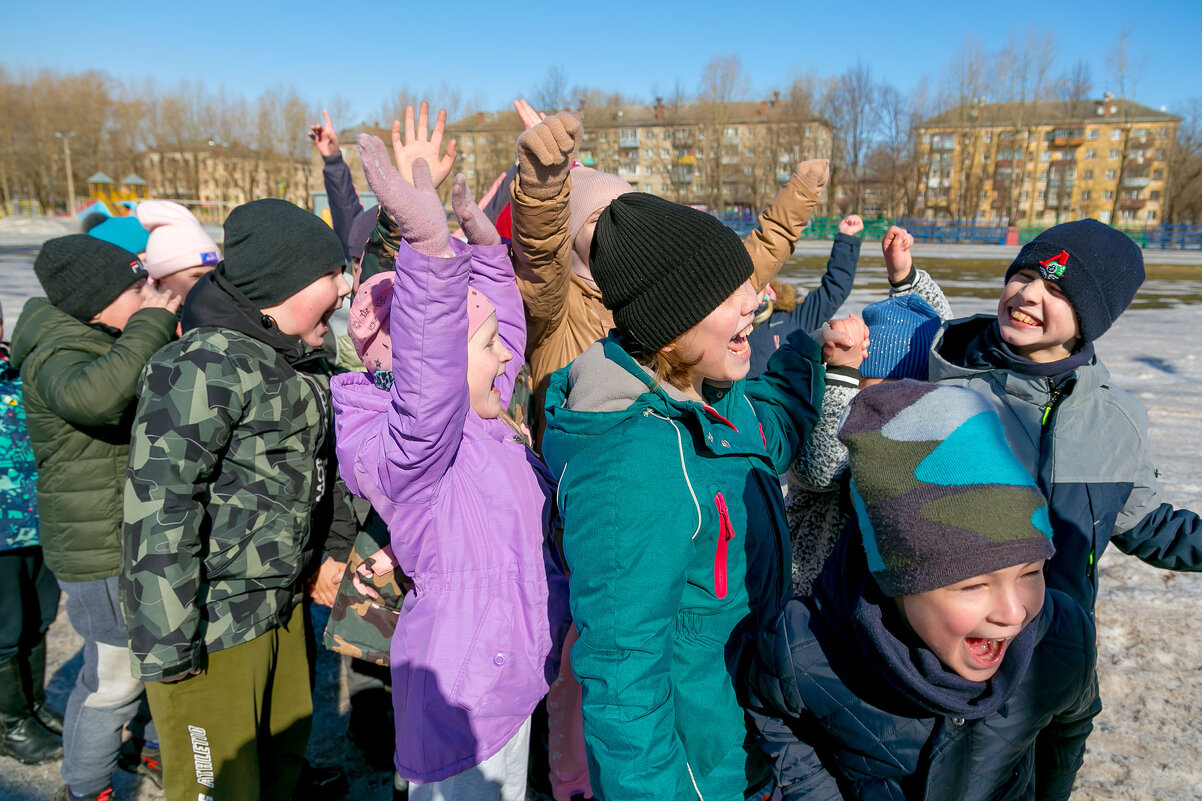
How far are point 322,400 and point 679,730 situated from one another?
4.67 feet

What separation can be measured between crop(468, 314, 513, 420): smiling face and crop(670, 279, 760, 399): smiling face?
47cm

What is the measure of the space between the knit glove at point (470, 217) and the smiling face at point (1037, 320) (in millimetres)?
1482

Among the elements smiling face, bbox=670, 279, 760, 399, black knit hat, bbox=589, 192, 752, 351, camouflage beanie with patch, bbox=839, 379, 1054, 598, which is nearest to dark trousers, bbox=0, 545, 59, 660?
black knit hat, bbox=589, 192, 752, 351

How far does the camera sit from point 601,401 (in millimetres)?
1516

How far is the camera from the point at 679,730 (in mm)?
1536

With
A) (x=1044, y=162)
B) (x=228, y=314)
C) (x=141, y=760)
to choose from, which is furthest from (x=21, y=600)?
(x=1044, y=162)

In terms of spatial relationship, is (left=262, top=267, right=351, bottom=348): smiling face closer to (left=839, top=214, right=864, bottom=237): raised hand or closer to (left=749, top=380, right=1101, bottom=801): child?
(left=749, top=380, right=1101, bottom=801): child

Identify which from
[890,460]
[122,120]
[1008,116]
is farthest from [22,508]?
[122,120]

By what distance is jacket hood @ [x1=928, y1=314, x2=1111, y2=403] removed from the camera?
1.94m

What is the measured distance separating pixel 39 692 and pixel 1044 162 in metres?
82.8

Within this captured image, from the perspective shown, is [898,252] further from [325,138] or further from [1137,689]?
[325,138]

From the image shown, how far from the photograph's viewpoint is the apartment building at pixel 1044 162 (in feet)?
169

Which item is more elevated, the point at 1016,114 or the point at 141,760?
the point at 1016,114

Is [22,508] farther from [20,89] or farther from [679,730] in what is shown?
[20,89]
